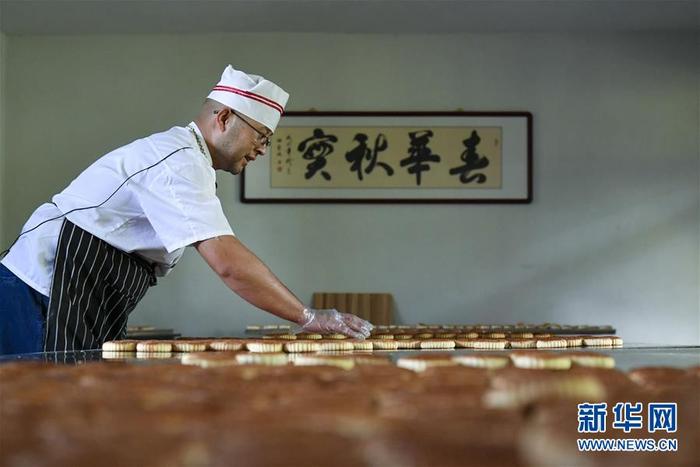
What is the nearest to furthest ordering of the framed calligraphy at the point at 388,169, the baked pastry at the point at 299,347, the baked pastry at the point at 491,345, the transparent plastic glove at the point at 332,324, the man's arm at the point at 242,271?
1. the baked pastry at the point at 299,347
2. the baked pastry at the point at 491,345
3. the man's arm at the point at 242,271
4. the transparent plastic glove at the point at 332,324
5. the framed calligraphy at the point at 388,169

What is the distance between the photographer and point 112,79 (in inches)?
212

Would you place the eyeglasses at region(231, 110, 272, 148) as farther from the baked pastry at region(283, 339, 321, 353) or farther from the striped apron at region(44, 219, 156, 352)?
the baked pastry at region(283, 339, 321, 353)

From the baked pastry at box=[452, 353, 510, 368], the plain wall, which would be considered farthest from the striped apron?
the plain wall

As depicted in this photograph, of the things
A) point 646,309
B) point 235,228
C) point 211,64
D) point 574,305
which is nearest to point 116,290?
point 235,228

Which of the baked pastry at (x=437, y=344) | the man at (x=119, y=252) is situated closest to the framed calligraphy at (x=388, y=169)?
the man at (x=119, y=252)

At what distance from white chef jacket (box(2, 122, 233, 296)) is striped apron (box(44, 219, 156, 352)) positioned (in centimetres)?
4

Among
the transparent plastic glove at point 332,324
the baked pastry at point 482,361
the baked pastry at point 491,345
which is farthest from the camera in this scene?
the transparent plastic glove at point 332,324

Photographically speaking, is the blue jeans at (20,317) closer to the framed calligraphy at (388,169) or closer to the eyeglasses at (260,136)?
the eyeglasses at (260,136)

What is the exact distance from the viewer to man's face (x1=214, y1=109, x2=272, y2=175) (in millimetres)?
2641

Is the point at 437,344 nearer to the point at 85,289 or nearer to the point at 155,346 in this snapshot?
the point at 155,346

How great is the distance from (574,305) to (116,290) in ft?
11.7

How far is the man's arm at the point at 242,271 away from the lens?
217cm

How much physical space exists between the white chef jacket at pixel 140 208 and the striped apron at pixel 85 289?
1.6 inches

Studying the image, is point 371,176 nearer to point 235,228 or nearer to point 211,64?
point 235,228
